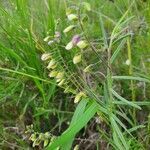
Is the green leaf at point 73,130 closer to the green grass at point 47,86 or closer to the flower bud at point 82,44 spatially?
the flower bud at point 82,44

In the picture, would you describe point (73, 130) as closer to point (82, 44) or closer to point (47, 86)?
point (82, 44)

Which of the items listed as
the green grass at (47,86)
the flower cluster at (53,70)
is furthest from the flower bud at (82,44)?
the green grass at (47,86)

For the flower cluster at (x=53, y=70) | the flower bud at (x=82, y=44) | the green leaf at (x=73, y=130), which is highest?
the flower bud at (x=82, y=44)

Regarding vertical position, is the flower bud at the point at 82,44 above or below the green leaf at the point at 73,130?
above

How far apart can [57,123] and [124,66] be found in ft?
1.18

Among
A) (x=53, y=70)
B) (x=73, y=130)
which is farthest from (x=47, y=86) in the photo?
(x=73, y=130)

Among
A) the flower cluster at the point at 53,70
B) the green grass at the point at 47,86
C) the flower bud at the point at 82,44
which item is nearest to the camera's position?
the flower bud at the point at 82,44

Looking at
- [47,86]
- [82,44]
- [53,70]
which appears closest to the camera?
[82,44]

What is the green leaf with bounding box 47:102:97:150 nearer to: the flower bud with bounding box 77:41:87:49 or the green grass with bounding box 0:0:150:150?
the flower bud with bounding box 77:41:87:49

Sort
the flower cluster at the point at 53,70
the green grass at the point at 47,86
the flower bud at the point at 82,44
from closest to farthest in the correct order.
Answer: the flower bud at the point at 82,44 → the flower cluster at the point at 53,70 → the green grass at the point at 47,86

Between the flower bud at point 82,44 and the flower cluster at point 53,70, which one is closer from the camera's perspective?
the flower bud at point 82,44

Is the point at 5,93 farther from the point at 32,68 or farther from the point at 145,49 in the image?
the point at 145,49

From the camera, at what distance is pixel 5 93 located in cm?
187

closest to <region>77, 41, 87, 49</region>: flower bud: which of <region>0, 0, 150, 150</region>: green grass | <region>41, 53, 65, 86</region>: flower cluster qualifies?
<region>41, 53, 65, 86</region>: flower cluster
